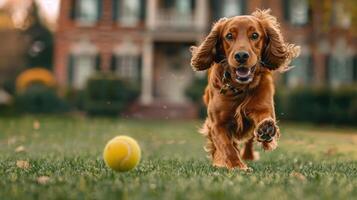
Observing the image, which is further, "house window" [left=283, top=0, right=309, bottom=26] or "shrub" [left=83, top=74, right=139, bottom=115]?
"house window" [left=283, top=0, right=309, bottom=26]

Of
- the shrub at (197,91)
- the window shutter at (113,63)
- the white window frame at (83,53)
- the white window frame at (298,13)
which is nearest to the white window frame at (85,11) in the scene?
the white window frame at (83,53)

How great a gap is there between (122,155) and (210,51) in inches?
60.2

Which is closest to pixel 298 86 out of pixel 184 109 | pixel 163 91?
pixel 184 109

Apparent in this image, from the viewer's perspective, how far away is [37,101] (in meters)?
24.7

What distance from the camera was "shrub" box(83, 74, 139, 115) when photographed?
24141 mm

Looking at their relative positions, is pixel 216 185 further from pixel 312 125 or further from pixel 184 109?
pixel 184 109

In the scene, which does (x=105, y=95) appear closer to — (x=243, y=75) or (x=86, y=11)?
(x=86, y=11)

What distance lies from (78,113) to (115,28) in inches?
208

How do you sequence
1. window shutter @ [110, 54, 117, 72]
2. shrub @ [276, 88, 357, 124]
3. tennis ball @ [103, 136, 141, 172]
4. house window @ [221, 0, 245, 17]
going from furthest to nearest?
window shutter @ [110, 54, 117, 72], house window @ [221, 0, 245, 17], shrub @ [276, 88, 357, 124], tennis ball @ [103, 136, 141, 172]

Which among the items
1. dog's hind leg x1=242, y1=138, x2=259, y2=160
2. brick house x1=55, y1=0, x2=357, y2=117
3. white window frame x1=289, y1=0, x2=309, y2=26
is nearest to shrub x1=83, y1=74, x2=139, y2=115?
brick house x1=55, y1=0, x2=357, y2=117

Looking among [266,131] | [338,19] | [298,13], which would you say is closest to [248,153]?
[266,131]

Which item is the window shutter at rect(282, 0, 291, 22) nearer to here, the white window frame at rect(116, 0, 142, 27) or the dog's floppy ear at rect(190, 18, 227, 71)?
the white window frame at rect(116, 0, 142, 27)

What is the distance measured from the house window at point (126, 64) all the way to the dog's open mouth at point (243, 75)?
2295 centimetres

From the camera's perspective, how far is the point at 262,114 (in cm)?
539
